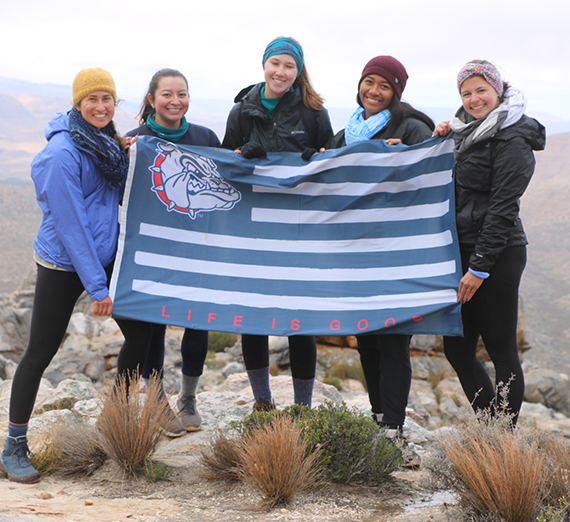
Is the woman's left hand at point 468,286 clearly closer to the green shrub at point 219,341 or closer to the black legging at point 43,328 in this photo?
the black legging at point 43,328

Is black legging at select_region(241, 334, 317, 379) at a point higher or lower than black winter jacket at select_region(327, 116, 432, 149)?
lower

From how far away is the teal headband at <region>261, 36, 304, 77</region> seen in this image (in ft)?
15.3

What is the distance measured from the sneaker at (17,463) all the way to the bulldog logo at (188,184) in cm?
218

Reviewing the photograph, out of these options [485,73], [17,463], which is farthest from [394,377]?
[17,463]

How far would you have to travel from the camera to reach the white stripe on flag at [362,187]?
459cm

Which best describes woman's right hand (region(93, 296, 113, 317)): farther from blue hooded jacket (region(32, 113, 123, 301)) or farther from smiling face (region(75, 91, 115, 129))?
smiling face (region(75, 91, 115, 129))

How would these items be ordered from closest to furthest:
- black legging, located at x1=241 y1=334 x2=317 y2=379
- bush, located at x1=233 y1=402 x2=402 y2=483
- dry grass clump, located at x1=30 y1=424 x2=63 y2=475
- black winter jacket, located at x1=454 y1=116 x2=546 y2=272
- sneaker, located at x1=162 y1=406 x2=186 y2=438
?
black winter jacket, located at x1=454 y1=116 x2=546 y2=272
bush, located at x1=233 y1=402 x2=402 y2=483
dry grass clump, located at x1=30 y1=424 x2=63 y2=475
black legging, located at x1=241 y1=334 x2=317 y2=379
sneaker, located at x1=162 y1=406 x2=186 y2=438

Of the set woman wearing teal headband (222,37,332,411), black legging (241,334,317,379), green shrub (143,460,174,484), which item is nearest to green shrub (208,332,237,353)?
black legging (241,334,317,379)

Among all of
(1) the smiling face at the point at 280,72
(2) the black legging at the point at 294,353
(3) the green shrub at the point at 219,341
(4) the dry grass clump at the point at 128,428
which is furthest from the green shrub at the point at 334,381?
(1) the smiling face at the point at 280,72

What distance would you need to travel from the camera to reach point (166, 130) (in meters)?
4.84

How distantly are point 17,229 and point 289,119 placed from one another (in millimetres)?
95953

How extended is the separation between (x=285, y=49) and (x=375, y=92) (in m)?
0.87

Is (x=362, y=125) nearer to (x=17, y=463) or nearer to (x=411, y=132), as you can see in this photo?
(x=411, y=132)

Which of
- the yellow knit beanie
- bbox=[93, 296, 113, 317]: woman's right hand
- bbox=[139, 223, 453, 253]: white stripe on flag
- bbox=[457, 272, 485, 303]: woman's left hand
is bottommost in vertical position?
bbox=[93, 296, 113, 317]: woman's right hand
